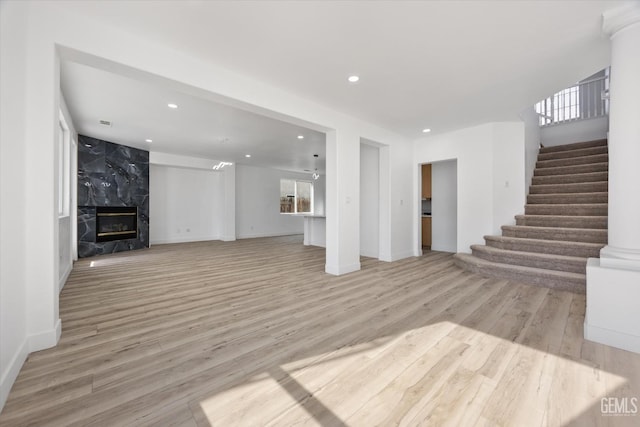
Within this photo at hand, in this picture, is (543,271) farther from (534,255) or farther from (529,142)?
(529,142)

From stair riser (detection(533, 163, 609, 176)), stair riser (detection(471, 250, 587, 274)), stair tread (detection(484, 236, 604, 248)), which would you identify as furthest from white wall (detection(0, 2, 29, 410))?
stair riser (detection(533, 163, 609, 176))

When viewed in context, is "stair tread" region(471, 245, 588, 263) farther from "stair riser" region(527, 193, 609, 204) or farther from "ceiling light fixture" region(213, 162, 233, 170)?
"ceiling light fixture" region(213, 162, 233, 170)

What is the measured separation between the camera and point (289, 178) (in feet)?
35.9

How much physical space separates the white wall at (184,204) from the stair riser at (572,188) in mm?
8432

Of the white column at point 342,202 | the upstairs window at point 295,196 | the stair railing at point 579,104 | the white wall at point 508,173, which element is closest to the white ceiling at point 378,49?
the white column at point 342,202

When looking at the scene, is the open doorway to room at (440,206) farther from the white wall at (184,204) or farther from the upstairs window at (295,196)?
the white wall at (184,204)

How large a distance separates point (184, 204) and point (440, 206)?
7.54 m

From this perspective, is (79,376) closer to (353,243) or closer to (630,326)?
(353,243)

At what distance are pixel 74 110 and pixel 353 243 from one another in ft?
16.3

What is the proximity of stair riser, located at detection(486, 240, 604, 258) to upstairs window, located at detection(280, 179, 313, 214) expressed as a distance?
7.93 m

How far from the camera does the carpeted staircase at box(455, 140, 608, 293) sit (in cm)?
365

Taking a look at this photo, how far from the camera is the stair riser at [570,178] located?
483 cm

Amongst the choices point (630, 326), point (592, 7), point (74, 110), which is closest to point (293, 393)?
point (630, 326)

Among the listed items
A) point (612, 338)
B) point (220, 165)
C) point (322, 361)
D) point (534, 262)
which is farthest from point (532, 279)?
point (220, 165)
